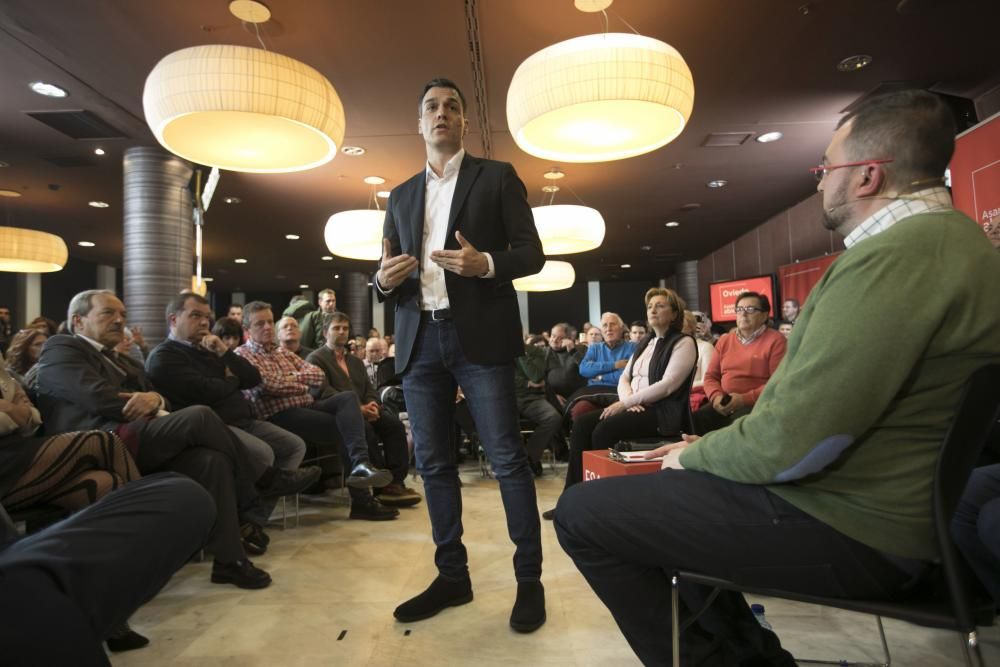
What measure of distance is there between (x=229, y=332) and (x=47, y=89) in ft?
9.00

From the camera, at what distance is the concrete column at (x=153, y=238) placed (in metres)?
5.15

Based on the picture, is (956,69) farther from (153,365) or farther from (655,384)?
(153,365)

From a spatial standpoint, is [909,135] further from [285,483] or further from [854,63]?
[854,63]

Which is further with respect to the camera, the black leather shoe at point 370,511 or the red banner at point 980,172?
the red banner at point 980,172

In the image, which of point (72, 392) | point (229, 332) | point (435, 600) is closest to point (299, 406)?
point (229, 332)

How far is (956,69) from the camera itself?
14.1 ft

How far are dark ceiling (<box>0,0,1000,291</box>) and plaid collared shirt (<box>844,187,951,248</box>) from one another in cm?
309

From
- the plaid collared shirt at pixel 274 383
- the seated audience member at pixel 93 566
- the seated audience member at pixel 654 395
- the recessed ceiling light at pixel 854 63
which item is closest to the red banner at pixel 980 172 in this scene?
the recessed ceiling light at pixel 854 63

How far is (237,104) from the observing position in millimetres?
2545

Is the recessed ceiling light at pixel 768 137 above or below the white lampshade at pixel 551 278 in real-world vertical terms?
above

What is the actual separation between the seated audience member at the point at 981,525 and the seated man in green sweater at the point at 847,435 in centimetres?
26

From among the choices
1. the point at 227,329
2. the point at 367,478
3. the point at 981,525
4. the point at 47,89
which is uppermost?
the point at 47,89

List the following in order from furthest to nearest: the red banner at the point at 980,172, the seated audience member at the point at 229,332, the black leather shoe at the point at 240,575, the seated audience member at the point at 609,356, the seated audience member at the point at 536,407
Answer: the seated audience member at the point at 609,356, the seated audience member at the point at 536,407, the red banner at the point at 980,172, the seated audience member at the point at 229,332, the black leather shoe at the point at 240,575

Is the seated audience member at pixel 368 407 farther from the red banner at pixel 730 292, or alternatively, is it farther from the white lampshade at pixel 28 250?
the red banner at pixel 730 292
